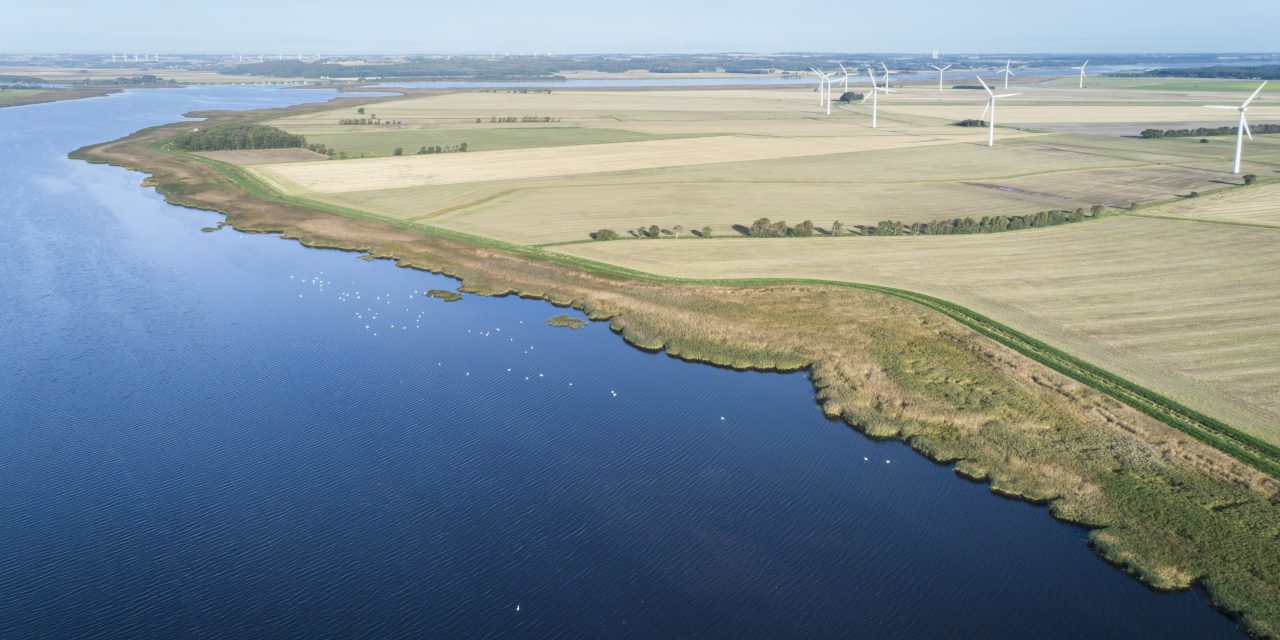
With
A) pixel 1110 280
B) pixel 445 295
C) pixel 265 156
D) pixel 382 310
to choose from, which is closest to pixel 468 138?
pixel 265 156

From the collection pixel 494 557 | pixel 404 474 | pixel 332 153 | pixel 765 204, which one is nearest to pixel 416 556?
pixel 494 557

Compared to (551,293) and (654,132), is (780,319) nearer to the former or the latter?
(551,293)

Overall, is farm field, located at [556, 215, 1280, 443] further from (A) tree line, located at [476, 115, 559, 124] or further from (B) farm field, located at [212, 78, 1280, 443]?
(A) tree line, located at [476, 115, 559, 124]

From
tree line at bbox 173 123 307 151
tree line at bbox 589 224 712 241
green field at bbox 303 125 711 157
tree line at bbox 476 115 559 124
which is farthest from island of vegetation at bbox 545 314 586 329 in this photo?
tree line at bbox 476 115 559 124

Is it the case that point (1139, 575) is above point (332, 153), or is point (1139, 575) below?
below

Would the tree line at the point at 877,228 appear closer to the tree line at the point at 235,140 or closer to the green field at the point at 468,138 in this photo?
the green field at the point at 468,138

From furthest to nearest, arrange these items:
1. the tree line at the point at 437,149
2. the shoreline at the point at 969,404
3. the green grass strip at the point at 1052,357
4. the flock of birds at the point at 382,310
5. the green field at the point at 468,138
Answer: the green field at the point at 468,138
the tree line at the point at 437,149
the flock of birds at the point at 382,310
the green grass strip at the point at 1052,357
the shoreline at the point at 969,404

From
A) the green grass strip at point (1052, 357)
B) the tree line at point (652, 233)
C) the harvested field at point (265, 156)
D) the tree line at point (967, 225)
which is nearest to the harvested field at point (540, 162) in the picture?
the harvested field at point (265, 156)

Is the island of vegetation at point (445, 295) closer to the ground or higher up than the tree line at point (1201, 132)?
closer to the ground
